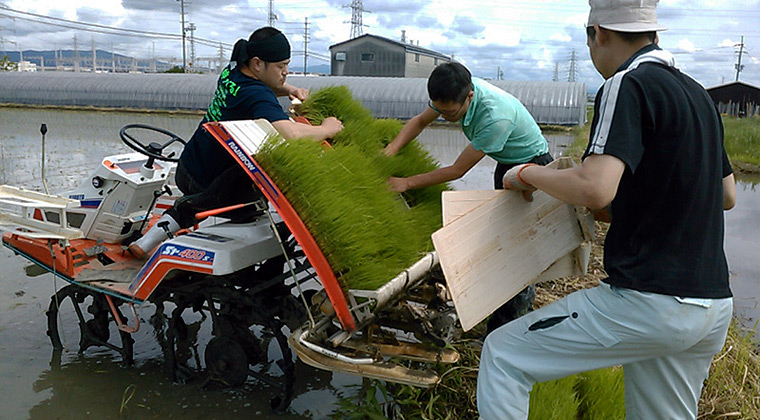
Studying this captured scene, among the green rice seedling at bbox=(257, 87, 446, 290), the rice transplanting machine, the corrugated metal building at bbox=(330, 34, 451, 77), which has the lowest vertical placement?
the rice transplanting machine

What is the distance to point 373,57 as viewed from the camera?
47781 mm

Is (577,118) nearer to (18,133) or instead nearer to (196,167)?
(18,133)

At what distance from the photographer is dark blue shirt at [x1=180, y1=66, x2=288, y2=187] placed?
362 cm

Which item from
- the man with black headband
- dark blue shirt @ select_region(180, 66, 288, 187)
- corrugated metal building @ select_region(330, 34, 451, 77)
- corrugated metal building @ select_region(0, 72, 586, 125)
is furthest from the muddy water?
corrugated metal building @ select_region(330, 34, 451, 77)

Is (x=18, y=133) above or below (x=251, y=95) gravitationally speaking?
below

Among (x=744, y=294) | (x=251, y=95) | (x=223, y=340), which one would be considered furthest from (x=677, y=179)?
(x=744, y=294)

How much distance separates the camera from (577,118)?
906 inches

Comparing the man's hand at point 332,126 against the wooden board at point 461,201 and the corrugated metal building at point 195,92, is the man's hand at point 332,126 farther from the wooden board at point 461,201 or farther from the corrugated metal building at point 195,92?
the corrugated metal building at point 195,92

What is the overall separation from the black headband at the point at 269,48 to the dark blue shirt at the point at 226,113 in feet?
0.49

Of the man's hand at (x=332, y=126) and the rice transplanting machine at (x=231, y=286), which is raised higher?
the man's hand at (x=332, y=126)

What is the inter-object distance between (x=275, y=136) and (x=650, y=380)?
2.00 meters

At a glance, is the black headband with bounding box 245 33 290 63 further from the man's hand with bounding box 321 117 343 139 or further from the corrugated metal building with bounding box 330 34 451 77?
the corrugated metal building with bounding box 330 34 451 77

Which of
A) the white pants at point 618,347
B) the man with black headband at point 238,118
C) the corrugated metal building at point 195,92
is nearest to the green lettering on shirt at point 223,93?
the man with black headband at point 238,118

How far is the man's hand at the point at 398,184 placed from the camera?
368 cm
